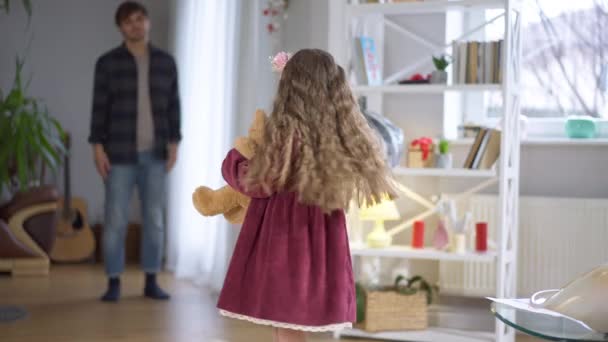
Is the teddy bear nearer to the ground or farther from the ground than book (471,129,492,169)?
Result: nearer to the ground

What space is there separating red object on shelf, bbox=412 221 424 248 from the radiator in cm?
29

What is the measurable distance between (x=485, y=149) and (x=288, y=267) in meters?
1.58

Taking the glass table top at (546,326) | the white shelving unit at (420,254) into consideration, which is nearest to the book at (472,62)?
the white shelving unit at (420,254)

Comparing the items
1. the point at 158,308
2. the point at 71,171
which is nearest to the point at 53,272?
the point at 71,171

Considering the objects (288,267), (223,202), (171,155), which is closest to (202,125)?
(171,155)

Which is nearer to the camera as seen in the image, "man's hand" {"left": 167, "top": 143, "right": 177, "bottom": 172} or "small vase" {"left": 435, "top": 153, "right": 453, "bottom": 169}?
"small vase" {"left": 435, "top": 153, "right": 453, "bottom": 169}

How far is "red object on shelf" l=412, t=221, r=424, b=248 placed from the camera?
3941 millimetres

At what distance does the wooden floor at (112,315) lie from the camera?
3779 mm

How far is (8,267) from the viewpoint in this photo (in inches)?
209

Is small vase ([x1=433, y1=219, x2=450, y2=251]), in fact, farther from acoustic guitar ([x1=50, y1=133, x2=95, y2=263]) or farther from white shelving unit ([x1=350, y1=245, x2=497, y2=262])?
acoustic guitar ([x1=50, y1=133, x2=95, y2=263])

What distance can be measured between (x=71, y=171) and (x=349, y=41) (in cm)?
286

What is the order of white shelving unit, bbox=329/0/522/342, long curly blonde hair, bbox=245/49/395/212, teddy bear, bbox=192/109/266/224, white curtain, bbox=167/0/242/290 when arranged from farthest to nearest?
1. white curtain, bbox=167/0/242/290
2. white shelving unit, bbox=329/0/522/342
3. teddy bear, bbox=192/109/266/224
4. long curly blonde hair, bbox=245/49/395/212

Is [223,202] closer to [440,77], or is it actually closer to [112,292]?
[440,77]

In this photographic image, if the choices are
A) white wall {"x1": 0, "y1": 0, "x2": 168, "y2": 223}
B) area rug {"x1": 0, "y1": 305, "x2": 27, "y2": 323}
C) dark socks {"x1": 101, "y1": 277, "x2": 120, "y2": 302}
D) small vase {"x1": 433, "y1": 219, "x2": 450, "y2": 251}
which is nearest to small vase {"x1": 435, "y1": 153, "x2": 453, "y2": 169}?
small vase {"x1": 433, "y1": 219, "x2": 450, "y2": 251}
